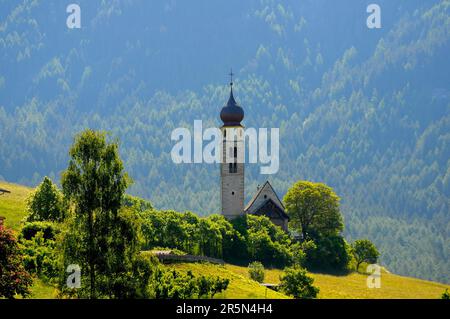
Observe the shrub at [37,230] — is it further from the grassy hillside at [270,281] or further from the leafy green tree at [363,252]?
the leafy green tree at [363,252]

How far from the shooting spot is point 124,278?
48.2m

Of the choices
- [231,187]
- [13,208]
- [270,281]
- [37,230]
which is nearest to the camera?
[37,230]

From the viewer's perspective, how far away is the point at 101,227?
48594 millimetres

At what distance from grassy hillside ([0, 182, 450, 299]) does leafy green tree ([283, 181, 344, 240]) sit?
1190cm

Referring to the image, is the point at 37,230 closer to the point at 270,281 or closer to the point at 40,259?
the point at 40,259

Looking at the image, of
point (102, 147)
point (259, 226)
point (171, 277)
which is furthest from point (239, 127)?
point (102, 147)

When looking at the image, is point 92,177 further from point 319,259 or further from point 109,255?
point 319,259

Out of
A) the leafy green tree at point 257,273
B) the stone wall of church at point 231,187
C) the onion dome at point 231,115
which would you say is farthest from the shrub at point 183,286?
the onion dome at point 231,115

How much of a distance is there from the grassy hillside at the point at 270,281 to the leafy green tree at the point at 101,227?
8325mm

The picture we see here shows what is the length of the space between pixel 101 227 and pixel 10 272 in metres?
6.76

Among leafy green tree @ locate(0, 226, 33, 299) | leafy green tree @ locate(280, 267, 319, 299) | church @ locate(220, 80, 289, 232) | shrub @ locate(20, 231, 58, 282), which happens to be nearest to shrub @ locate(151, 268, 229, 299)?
shrub @ locate(20, 231, 58, 282)

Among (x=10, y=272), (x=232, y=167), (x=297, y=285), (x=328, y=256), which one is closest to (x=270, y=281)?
(x=297, y=285)

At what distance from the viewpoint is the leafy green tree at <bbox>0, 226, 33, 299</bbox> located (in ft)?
165

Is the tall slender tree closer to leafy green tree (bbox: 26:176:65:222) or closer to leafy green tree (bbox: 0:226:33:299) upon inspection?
leafy green tree (bbox: 0:226:33:299)
